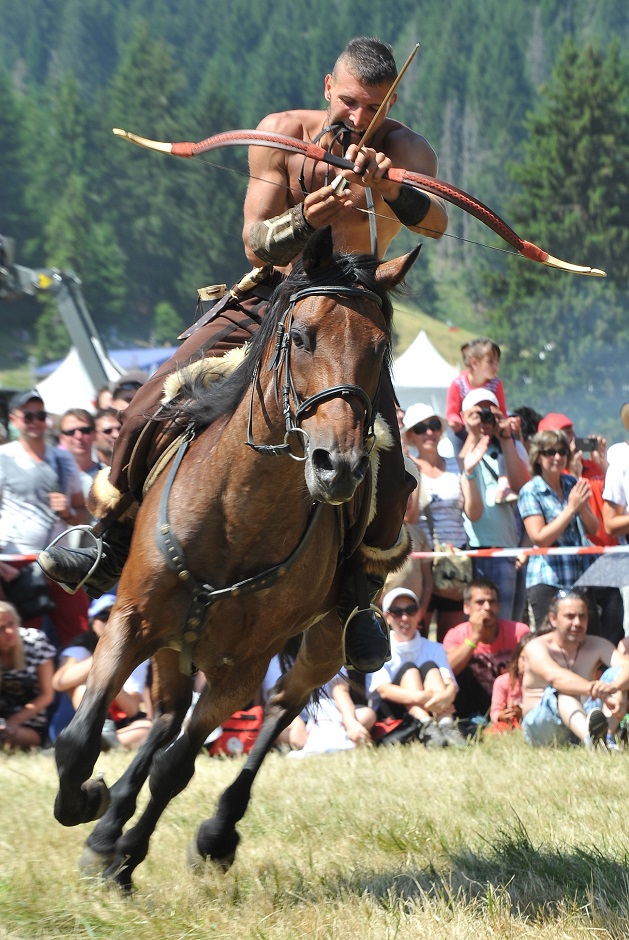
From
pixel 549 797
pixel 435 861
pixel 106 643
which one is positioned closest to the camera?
pixel 106 643

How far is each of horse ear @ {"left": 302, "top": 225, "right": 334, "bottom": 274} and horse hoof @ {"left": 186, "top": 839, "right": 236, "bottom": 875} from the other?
267 cm

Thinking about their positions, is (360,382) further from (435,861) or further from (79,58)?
(79,58)

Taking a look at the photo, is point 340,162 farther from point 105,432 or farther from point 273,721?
point 105,432

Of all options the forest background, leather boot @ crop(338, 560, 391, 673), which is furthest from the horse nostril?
the forest background

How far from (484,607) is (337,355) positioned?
502 centimetres

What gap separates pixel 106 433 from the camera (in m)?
9.49

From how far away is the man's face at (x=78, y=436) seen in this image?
965cm

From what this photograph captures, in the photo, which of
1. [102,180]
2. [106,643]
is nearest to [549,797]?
[106,643]

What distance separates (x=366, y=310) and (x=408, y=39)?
10115cm

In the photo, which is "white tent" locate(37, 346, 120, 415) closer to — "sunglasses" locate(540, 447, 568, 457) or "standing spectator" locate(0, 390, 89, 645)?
"standing spectator" locate(0, 390, 89, 645)

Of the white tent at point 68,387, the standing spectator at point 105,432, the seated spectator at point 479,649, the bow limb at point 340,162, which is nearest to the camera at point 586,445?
the seated spectator at point 479,649

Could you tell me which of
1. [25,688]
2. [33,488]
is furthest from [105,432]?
[25,688]

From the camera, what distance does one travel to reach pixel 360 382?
428 cm

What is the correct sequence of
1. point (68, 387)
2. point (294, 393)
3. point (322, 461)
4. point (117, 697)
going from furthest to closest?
point (68, 387), point (117, 697), point (294, 393), point (322, 461)
